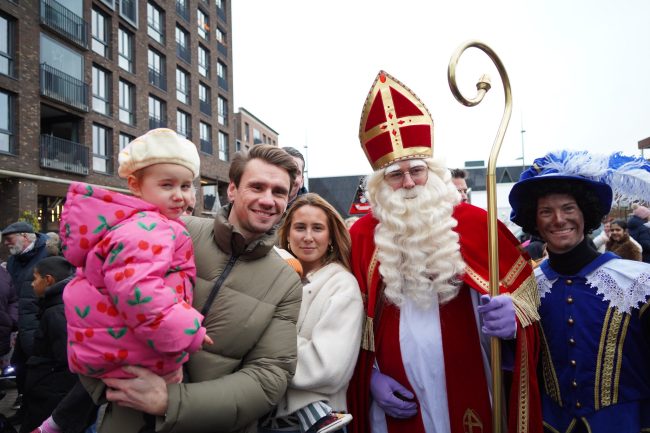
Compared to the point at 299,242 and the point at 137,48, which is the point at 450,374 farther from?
the point at 137,48

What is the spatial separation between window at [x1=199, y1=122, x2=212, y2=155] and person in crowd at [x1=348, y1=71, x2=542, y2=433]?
2678 cm

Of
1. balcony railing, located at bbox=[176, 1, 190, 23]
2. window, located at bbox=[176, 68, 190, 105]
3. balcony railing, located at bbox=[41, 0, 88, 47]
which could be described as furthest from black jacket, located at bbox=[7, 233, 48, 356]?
balcony railing, located at bbox=[176, 1, 190, 23]

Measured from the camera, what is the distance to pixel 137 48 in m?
21.8

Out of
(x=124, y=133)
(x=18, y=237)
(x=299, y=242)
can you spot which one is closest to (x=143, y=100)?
(x=124, y=133)

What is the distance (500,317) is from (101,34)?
22.1 meters

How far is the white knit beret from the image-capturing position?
193 centimetres

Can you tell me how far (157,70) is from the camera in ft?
79.2

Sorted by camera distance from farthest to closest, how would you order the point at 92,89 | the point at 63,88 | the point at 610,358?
the point at 92,89 → the point at 63,88 → the point at 610,358

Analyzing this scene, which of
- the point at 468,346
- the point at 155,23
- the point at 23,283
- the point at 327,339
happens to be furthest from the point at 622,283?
the point at 155,23

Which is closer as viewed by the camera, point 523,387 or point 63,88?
point 523,387

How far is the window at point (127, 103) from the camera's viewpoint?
20.9m

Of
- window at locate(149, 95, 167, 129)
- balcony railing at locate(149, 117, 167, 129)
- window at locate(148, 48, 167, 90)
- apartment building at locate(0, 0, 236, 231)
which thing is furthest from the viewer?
window at locate(148, 48, 167, 90)

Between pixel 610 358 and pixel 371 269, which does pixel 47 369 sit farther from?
pixel 610 358

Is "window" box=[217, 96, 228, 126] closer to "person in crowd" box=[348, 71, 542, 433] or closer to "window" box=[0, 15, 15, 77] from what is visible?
"window" box=[0, 15, 15, 77]
